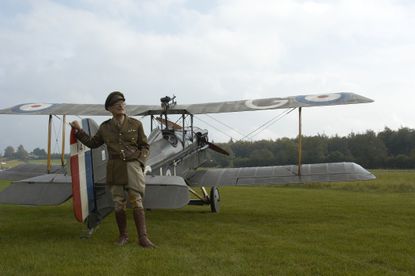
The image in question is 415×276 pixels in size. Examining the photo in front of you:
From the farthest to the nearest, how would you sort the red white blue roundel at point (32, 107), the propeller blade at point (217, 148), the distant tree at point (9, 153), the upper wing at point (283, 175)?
the distant tree at point (9, 153), the propeller blade at point (217, 148), the red white blue roundel at point (32, 107), the upper wing at point (283, 175)

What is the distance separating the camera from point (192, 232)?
6.09 metres

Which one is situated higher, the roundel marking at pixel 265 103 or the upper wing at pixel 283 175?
the roundel marking at pixel 265 103

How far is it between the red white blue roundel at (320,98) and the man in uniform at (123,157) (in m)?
4.11

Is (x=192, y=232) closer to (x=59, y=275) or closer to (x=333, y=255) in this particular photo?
(x=333, y=255)

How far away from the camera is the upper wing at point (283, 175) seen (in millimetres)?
7801

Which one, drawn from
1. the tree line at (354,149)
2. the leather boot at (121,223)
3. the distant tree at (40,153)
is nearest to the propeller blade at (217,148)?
the tree line at (354,149)

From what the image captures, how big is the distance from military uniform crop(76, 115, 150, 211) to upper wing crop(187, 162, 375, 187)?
3.67 meters

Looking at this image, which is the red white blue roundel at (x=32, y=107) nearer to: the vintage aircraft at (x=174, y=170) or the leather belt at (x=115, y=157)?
the vintage aircraft at (x=174, y=170)

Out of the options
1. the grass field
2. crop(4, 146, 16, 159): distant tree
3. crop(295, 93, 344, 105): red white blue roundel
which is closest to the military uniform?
the grass field

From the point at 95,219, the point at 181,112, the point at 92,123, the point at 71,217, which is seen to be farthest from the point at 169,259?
the point at 181,112

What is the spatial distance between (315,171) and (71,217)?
490 cm

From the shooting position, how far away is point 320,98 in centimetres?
816

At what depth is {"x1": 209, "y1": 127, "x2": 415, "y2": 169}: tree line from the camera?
1892cm

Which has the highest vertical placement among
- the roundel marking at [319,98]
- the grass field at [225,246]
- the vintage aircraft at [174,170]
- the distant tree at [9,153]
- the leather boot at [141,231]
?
the roundel marking at [319,98]
